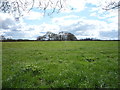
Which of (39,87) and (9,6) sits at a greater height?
(9,6)

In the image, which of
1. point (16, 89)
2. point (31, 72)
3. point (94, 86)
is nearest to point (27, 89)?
point (16, 89)

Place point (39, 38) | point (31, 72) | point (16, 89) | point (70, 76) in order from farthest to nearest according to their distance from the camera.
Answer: point (39, 38) < point (31, 72) < point (70, 76) < point (16, 89)

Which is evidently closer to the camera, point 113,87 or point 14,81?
point 113,87

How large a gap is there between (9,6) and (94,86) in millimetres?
7045

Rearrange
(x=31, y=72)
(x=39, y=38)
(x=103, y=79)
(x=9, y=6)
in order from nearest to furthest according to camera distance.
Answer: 1. (x=9, y=6)
2. (x=103, y=79)
3. (x=31, y=72)
4. (x=39, y=38)

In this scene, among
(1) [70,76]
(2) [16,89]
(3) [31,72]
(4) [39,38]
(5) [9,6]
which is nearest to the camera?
(2) [16,89]

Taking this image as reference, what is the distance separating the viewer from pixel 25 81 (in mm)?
8180

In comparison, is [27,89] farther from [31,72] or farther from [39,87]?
[31,72]

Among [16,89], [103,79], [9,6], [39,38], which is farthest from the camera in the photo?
[39,38]

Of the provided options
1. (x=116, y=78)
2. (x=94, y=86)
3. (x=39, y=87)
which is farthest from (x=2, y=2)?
(x=116, y=78)

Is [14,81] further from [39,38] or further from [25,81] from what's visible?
[39,38]

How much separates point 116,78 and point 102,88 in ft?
6.47

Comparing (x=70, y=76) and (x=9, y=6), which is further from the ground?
(x=9, y=6)

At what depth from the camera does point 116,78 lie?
8547mm
